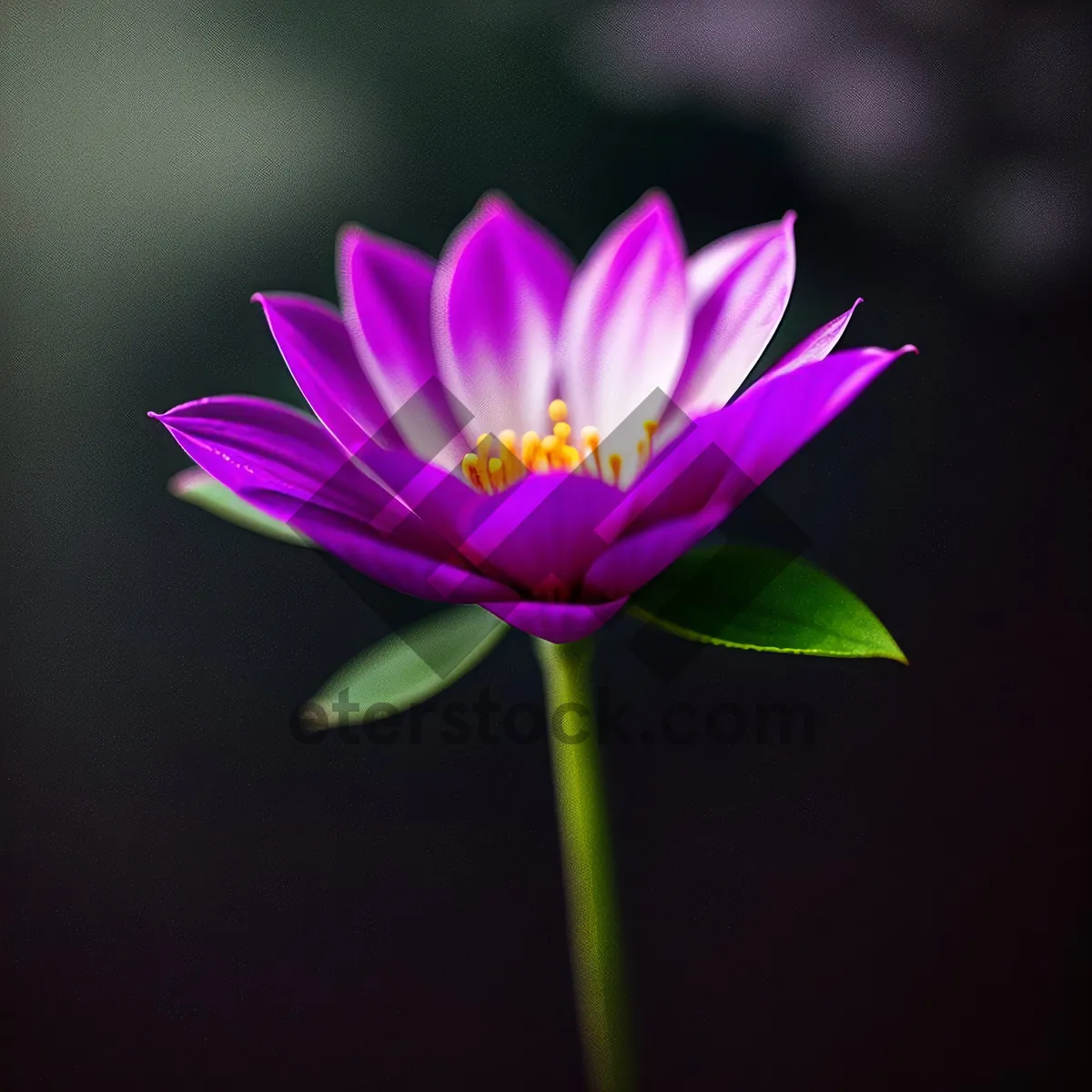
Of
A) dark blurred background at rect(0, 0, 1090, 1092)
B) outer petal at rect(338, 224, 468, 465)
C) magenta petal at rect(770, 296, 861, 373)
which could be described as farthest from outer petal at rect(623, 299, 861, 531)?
dark blurred background at rect(0, 0, 1090, 1092)

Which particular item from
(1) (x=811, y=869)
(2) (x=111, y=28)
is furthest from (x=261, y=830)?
(2) (x=111, y=28)

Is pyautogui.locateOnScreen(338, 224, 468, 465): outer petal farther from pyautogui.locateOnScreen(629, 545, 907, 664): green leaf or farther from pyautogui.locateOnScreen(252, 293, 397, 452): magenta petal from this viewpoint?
pyautogui.locateOnScreen(629, 545, 907, 664): green leaf

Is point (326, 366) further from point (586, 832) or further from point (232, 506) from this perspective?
point (586, 832)

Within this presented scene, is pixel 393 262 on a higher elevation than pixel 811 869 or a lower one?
higher

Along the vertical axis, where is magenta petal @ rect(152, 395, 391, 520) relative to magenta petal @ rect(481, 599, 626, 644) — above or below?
above

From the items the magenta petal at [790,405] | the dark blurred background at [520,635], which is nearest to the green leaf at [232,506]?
the magenta petal at [790,405]

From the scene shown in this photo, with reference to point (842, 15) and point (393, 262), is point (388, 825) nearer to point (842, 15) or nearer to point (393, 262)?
point (393, 262)

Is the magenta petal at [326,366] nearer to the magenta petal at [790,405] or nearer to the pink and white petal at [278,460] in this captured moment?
the pink and white petal at [278,460]

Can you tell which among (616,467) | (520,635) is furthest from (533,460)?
(520,635)
